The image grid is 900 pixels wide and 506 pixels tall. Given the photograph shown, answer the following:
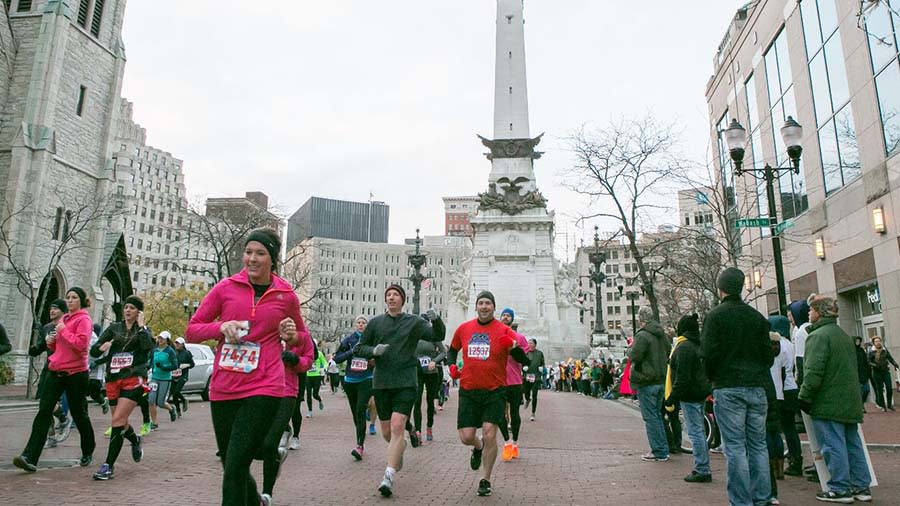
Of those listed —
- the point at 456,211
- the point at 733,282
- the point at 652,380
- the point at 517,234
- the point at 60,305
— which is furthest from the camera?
the point at 456,211

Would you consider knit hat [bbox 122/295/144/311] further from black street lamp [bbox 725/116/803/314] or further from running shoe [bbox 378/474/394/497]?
black street lamp [bbox 725/116/803/314]

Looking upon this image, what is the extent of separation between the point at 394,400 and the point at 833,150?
2084cm

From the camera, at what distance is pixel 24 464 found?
21.9 feet

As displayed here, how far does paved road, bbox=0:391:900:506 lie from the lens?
6043 mm

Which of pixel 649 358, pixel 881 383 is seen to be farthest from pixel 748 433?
pixel 881 383

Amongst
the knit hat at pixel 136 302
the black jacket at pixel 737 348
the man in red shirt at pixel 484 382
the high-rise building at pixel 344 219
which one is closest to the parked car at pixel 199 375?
the knit hat at pixel 136 302

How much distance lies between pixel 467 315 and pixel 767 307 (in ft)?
75.5

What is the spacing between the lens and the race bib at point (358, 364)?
28.1 ft

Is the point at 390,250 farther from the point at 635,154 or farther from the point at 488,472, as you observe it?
the point at 488,472

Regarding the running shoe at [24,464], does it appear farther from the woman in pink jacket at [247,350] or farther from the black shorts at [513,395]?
the black shorts at [513,395]

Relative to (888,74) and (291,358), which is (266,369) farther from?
(888,74)

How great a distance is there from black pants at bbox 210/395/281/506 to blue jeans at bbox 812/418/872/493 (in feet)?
17.7

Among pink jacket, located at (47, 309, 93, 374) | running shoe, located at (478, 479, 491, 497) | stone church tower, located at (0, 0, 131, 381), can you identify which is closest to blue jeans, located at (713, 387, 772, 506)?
running shoe, located at (478, 479, 491, 497)

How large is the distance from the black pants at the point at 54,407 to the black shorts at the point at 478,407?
172 inches
